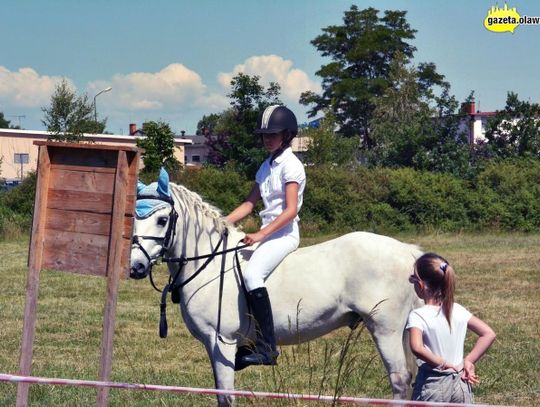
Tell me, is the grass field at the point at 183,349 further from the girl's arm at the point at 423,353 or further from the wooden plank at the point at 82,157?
the wooden plank at the point at 82,157

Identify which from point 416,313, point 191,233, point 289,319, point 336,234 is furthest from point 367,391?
point 336,234

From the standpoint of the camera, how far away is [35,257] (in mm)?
6648

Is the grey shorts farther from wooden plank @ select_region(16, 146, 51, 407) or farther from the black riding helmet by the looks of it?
wooden plank @ select_region(16, 146, 51, 407)

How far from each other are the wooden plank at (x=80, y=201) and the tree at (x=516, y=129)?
38.6 meters

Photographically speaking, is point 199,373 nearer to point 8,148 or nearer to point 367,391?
point 367,391

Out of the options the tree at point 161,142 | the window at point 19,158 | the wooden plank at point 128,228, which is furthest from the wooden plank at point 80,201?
the window at point 19,158

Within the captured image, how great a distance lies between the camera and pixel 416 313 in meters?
5.50

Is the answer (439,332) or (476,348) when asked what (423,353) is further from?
(476,348)

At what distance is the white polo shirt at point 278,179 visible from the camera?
7.23m

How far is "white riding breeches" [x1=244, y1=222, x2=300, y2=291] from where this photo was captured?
7176 mm

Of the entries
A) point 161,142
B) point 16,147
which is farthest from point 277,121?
point 16,147

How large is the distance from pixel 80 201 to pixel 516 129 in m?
39.6

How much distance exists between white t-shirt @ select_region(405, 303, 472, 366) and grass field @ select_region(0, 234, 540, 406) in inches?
15.8

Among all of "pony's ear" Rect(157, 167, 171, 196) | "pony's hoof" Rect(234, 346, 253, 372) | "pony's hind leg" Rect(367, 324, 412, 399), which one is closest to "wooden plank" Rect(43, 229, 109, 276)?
"pony's ear" Rect(157, 167, 171, 196)
